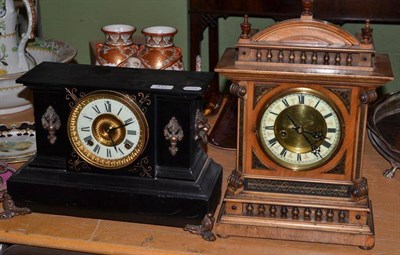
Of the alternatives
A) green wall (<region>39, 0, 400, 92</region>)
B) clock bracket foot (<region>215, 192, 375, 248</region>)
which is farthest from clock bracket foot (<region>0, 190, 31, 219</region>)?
green wall (<region>39, 0, 400, 92</region>)

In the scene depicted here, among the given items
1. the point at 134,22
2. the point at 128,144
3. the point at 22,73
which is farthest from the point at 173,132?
the point at 134,22

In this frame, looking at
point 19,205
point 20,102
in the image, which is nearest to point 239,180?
point 19,205

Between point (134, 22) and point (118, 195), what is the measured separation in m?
1.26

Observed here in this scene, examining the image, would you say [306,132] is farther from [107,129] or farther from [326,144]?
[107,129]

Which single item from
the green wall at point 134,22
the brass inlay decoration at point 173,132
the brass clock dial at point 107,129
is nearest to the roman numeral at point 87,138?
the brass clock dial at point 107,129

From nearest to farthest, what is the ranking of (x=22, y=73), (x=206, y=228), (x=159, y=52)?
(x=206, y=228), (x=159, y=52), (x=22, y=73)

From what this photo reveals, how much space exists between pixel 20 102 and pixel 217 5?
575 mm

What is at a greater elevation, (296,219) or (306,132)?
(306,132)

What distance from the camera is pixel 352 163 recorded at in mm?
1240

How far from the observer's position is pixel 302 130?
1.22 m

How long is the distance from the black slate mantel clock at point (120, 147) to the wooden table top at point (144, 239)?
20 mm

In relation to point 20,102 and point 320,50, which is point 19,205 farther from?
point 320,50

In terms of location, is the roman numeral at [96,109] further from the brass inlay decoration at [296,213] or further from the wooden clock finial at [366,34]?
the wooden clock finial at [366,34]

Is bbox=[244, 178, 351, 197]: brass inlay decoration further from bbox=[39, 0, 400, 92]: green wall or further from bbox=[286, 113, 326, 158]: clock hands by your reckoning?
bbox=[39, 0, 400, 92]: green wall
